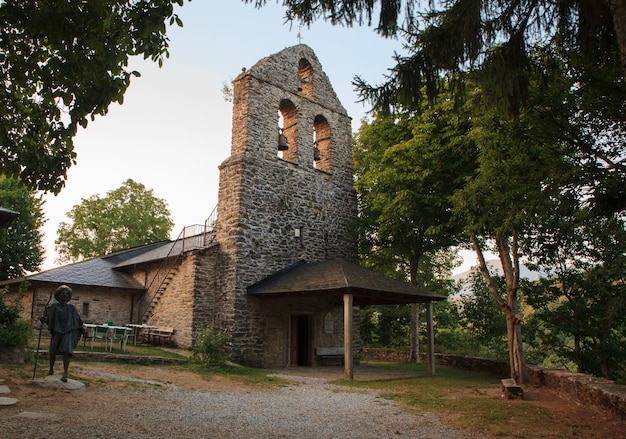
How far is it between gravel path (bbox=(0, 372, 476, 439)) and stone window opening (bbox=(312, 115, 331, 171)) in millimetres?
10509

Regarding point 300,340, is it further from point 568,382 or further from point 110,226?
point 110,226

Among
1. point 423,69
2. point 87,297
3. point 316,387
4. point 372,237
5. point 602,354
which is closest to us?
point 423,69

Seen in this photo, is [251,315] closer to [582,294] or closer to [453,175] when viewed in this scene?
[453,175]

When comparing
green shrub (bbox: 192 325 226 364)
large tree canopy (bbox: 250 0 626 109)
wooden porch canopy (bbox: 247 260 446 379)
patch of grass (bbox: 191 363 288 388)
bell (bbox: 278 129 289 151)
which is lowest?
patch of grass (bbox: 191 363 288 388)

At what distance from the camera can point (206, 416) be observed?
6.01 m

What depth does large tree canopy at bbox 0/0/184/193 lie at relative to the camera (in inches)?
151

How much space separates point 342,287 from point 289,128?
7.39 metres

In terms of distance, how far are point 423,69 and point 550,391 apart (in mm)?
8070

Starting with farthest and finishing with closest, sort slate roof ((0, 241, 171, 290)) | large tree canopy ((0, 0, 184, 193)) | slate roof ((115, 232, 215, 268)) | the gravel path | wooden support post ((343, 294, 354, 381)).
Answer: slate roof ((0, 241, 171, 290)), slate roof ((115, 232, 215, 268)), wooden support post ((343, 294, 354, 381)), the gravel path, large tree canopy ((0, 0, 184, 193))

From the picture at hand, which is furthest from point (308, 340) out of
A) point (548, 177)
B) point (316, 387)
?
point (548, 177)

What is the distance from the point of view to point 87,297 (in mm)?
17188

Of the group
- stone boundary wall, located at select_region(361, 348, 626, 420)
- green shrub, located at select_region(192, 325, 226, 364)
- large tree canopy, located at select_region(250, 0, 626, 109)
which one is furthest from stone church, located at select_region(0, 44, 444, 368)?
large tree canopy, located at select_region(250, 0, 626, 109)

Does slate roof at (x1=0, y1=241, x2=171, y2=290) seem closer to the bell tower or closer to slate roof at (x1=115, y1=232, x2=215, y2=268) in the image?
slate roof at (x1=115, y1=232, x2=215, y2=268)

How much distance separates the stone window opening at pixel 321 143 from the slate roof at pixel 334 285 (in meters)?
4.47
